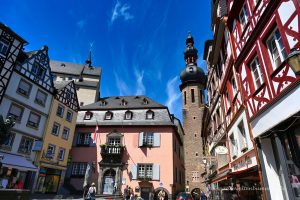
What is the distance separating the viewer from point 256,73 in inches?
339

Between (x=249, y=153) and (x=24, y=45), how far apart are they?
21549 mm

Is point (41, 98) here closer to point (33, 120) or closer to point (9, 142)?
point (33, 120)

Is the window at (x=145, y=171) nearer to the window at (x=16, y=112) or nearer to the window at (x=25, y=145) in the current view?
the window at (x=25, y=145)

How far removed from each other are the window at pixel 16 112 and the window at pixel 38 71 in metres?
3.76

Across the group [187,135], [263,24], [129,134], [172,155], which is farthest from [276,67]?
[187,135]

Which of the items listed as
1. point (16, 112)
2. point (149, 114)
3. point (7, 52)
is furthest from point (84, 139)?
point (7, 52)

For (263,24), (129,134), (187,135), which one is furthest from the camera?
(187,135)

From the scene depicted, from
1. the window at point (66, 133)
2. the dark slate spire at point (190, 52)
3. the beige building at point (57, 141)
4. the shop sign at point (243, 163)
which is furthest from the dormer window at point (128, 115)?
the dark slate spire at point (190, 52)

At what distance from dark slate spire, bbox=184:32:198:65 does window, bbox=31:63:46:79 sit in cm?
3129

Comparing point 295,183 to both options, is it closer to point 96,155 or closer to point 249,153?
point 249,153

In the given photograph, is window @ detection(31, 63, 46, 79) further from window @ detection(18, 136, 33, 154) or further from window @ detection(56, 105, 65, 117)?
window @ detection(18, 136, 33, 154)

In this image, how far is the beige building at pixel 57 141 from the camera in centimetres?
2105

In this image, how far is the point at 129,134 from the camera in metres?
26.3

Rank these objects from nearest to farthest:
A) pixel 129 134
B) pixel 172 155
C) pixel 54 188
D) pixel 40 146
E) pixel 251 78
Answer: pixel 251 78 → pixel 40 146 → pixel 54 188 → pixel 172 155 → pixel 129 134
